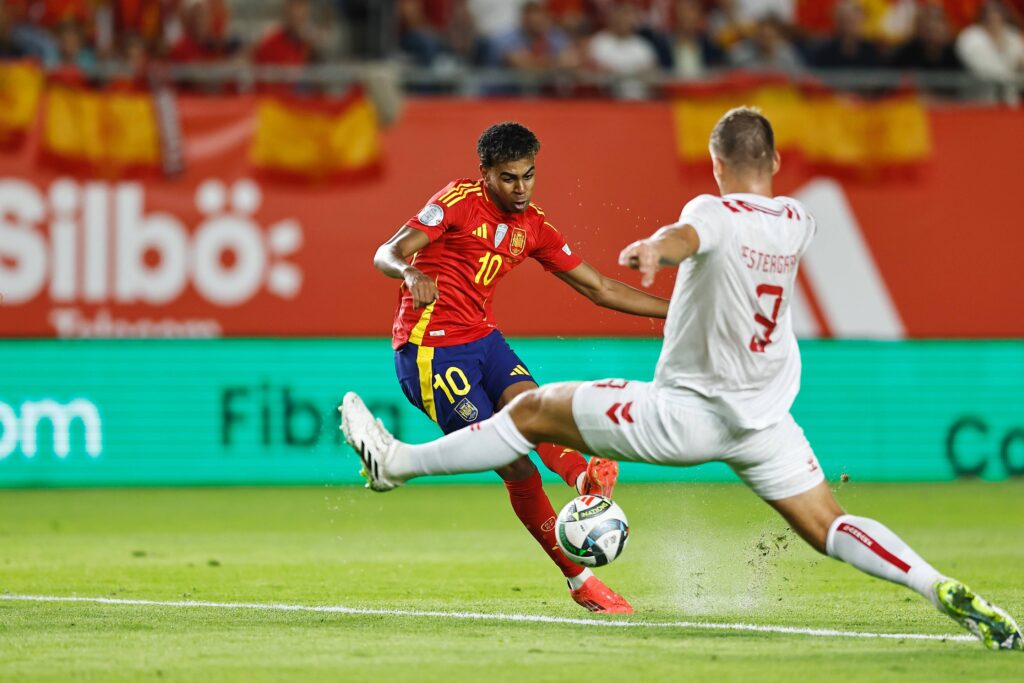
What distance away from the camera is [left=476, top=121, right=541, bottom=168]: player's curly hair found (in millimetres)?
7684

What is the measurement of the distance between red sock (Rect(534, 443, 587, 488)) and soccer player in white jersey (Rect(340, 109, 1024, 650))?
3.71 ft

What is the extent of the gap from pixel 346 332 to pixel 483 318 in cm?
923

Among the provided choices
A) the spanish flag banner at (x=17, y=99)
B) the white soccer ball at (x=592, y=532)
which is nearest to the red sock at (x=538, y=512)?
the white soccer ball at (x=592, y=532)

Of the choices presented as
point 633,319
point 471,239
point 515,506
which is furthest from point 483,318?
point 633,319

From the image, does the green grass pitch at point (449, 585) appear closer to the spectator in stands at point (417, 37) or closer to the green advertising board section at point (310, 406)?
the green advertising board section at point (310, 406)

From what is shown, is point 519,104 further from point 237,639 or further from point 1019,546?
point 237,639

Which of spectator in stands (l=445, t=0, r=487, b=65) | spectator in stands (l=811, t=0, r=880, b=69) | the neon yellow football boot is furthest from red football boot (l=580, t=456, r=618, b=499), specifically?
spectator in stands (l=811, t=0, r=880, b=69)

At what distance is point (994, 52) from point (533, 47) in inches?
199

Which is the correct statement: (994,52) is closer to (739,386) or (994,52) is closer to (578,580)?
(578,580)

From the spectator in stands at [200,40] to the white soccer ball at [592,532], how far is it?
11.0 meters

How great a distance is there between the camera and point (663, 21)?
18.4 metres

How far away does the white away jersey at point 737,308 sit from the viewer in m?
6.39

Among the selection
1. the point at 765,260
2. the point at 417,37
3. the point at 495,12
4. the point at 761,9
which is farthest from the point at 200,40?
the point at 765,260

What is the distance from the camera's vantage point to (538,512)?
25.8 ft
